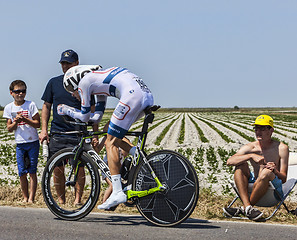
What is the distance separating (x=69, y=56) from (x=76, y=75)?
0.97 meters

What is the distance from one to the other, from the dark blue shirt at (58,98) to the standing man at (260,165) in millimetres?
2157

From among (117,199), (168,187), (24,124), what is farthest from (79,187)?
(24,124)

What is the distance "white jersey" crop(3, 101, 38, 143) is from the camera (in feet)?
21.6

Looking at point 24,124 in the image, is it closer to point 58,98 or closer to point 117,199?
point 58,98

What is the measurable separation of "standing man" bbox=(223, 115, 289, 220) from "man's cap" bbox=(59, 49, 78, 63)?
7.61ft

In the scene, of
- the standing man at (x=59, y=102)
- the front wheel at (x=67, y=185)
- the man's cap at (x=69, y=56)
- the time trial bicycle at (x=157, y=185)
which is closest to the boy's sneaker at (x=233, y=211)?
the time trial bicycle at (x=157, y=185)

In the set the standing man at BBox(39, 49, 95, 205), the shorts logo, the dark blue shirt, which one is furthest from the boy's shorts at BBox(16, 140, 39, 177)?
the shorts logo

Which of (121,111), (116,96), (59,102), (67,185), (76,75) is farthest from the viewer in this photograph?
(59,102)

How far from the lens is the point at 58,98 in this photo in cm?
618

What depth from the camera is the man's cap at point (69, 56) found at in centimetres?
598

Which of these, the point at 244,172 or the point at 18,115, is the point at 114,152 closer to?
the point at 244,172

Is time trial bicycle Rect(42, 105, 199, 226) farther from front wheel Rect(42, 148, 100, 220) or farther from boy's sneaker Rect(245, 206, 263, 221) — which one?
boy's sneaker Rect(245, 206, 263, 221)

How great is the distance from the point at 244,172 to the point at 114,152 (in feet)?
5.11

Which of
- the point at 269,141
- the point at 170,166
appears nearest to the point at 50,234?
the point at 170,166
